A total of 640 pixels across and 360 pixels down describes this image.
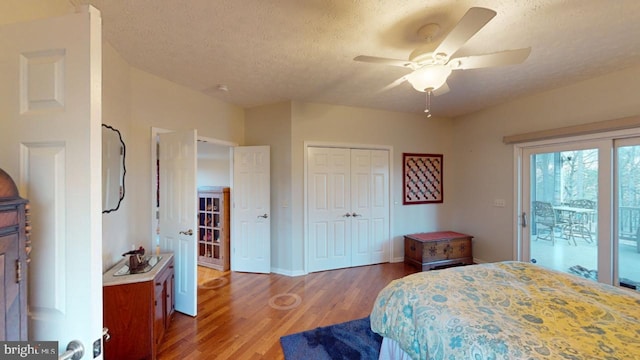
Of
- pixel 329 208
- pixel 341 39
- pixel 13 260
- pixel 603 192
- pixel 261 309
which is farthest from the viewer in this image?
pixel 329 208

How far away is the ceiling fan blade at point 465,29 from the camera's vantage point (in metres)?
1.29

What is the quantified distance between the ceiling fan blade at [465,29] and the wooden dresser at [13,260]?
1905mm

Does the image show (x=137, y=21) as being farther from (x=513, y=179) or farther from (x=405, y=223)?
(x=513, y=179)

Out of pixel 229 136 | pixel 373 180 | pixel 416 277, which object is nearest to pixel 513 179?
pixel 373 180

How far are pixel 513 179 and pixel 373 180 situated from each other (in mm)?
1979

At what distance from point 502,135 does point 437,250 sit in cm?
198

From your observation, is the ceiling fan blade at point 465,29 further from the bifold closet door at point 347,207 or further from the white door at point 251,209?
the white door at point 251,209

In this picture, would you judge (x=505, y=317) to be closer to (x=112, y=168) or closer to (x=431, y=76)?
(x=431, y=76)

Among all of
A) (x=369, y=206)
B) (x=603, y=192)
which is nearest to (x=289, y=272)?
(x=369, y=206)

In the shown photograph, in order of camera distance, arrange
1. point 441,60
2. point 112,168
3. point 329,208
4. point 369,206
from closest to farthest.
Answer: point 441,60 → point 112,168 → point 329,208 → point 369,206

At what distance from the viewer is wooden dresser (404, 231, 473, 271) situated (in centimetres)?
389

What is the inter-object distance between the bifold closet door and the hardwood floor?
0.81ft

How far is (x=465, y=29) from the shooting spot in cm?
144

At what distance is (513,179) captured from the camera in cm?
370
